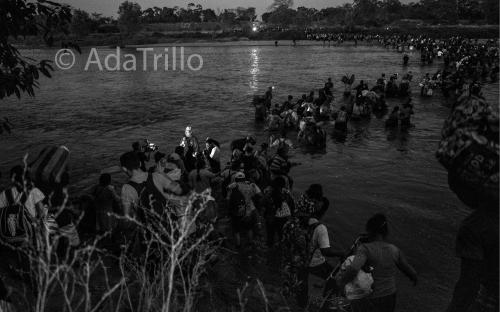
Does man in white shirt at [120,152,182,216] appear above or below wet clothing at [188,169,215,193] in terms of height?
above

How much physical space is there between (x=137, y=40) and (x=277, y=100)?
8881 cm

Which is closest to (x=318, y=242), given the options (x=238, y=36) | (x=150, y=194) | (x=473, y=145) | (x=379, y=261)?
(x=379, y=261)

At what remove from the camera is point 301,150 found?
1409cm

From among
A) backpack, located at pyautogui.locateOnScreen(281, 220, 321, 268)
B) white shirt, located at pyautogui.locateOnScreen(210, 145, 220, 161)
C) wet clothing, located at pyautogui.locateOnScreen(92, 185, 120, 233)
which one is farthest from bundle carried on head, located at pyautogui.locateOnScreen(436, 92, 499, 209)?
white shirt, located at pyautogui.locateOnScreen(210, 145, 220, 161)

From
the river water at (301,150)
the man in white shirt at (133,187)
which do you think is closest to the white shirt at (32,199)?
the man in white shirt at (133,187)

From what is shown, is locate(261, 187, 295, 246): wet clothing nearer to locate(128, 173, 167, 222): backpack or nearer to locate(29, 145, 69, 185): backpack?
locate(128, 173, 167, 222): backpack

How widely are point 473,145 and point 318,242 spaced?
2.64 metres

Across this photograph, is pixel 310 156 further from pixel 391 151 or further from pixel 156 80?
pixel 156 80

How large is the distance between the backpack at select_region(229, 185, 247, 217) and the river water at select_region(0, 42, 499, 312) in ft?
7.64

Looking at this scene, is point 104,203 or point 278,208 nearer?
point 278,208

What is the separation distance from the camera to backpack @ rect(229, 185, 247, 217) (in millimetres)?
6621

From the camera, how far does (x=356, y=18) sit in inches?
5541

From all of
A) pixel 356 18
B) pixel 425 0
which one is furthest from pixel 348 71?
pixel 425 0

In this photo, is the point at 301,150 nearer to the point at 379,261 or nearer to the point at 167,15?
the point at 379,261
